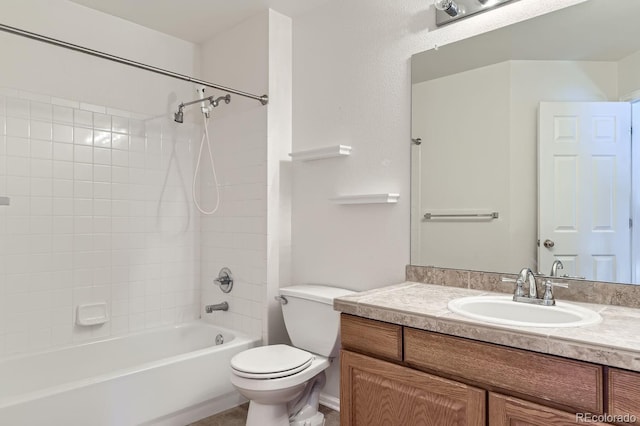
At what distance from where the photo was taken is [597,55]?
158 centimetres

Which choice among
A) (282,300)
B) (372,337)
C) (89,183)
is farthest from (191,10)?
(372,337)

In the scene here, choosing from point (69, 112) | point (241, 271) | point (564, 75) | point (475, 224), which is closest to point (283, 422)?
point (241, 271)

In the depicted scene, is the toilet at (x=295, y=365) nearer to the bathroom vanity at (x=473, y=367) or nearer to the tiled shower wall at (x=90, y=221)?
the bathroom vanity at (x=473, y=367)

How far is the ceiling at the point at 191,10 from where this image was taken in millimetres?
2541

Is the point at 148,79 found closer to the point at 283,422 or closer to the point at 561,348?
the point at 283,422

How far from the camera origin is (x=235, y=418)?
2361 mm

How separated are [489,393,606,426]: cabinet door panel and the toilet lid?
1014mm

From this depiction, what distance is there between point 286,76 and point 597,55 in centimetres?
173

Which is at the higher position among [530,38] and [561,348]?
[530,38]

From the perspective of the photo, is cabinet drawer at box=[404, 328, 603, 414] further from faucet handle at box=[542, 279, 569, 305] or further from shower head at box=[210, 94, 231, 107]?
shower head at box=[210, 94, 231, 107]

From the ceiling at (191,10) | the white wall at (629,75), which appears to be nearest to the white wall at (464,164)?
the white wall at (629,75)

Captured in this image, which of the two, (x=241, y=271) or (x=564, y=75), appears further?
(x=241, y=271)

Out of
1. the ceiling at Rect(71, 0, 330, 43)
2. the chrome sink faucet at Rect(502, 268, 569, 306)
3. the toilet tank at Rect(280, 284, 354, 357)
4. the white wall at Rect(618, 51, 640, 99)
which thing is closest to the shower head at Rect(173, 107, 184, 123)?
the ceiling at Rect(71, 0, 330, 43)

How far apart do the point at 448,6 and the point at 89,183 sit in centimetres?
226
